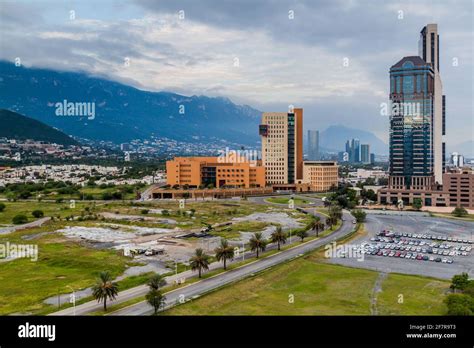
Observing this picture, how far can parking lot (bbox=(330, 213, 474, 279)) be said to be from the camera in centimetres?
2812

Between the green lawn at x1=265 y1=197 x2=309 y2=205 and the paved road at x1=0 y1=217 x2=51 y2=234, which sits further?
the green lawn at x1=265 y1=197 x2=309 y2=205

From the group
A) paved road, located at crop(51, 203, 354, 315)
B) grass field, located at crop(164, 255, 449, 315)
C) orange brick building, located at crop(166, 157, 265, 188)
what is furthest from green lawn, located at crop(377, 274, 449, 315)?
orange brick building, located at crop(166, 157, 265, 188)

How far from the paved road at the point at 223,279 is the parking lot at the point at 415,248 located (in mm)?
3041

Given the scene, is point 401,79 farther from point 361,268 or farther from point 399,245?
point 361,268

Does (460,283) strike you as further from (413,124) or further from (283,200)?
(413,124)

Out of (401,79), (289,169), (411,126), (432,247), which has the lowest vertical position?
(432,247)

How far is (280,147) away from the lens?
81.6 m

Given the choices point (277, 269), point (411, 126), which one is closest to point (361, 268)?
point (277, 269)

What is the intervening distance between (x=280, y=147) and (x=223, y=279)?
59.2 meters

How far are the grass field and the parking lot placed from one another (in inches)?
107

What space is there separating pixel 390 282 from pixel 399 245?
12051 millimetres

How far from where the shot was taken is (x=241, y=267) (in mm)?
26797

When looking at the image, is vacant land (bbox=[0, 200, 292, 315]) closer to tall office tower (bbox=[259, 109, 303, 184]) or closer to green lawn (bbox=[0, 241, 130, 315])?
green lawn (bbox=[0, 241, 130, 315])

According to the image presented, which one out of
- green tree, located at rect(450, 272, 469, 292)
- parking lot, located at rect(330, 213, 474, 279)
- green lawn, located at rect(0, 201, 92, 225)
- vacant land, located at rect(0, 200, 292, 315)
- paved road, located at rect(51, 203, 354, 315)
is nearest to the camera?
paved road, located at rect(51, 203, 354, 315)
